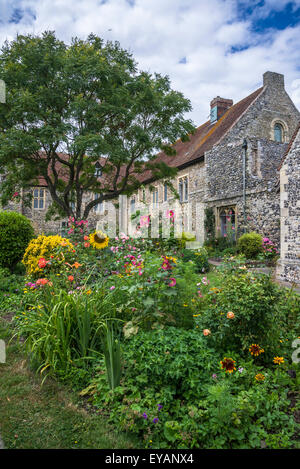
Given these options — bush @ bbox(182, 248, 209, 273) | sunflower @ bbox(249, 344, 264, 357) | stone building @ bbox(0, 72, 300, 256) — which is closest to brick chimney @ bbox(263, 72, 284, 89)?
stone building @ bbox(0, 72, 300, 256)

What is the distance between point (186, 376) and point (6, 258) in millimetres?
6706

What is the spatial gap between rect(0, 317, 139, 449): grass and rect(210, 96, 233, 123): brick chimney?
1997 cm

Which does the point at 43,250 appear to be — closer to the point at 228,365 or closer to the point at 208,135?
the point at 228,365

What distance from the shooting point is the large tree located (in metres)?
11.9

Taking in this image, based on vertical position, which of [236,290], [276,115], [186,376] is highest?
[276,115]

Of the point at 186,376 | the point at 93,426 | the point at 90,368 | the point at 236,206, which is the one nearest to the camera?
the point at 93,426

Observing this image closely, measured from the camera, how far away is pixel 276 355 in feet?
10.1

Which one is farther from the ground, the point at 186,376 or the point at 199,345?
the point at 199,345

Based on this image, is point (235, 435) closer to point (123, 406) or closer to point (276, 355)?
point (123, 406)

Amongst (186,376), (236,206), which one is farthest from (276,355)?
(236,206)

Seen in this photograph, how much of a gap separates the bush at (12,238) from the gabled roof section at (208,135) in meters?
10.9

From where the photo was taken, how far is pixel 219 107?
20.0 metres
